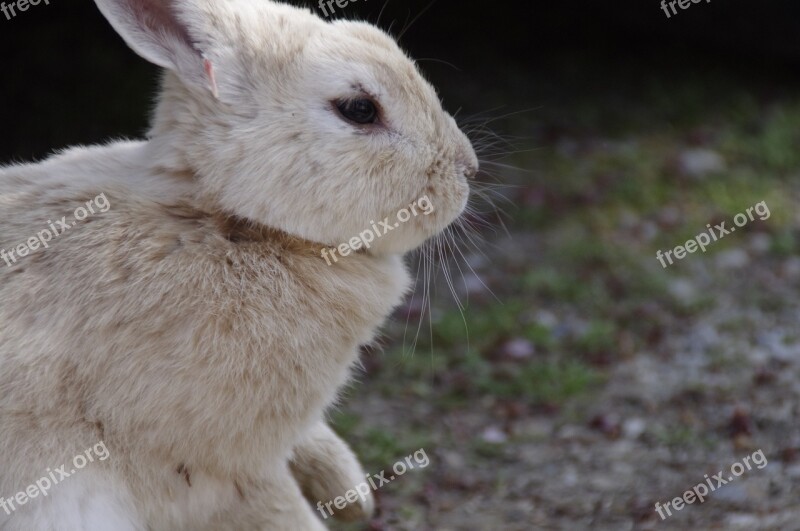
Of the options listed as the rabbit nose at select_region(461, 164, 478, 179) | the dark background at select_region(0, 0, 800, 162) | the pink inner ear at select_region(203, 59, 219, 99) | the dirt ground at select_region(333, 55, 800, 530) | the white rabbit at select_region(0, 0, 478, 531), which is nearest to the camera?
the white rabbit at select_region(0, 0, 478, 531)

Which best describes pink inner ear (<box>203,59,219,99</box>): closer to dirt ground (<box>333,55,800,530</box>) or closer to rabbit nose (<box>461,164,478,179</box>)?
rabbit nose (<box>461,164,478,179</box>)

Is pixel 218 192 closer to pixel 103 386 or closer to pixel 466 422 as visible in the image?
pixel 103 386

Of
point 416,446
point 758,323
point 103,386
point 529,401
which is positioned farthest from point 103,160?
point 758,323

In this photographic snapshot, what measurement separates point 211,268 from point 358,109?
63 cm

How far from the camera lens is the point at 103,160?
11.6 ft

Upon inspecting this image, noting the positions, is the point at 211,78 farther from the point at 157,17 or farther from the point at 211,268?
the point at 211,268

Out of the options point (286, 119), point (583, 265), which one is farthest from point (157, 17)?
point (583, 265)

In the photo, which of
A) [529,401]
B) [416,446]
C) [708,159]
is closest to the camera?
[416,446]

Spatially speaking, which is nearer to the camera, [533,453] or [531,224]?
[533,453]

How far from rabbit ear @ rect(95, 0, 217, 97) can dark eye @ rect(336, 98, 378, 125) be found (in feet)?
1.22

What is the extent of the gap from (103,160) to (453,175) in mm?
1090

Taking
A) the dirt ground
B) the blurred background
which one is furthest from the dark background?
the dirt ground

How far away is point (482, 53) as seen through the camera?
7.94 metres

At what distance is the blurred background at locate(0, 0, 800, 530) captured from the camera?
459 centimetres
